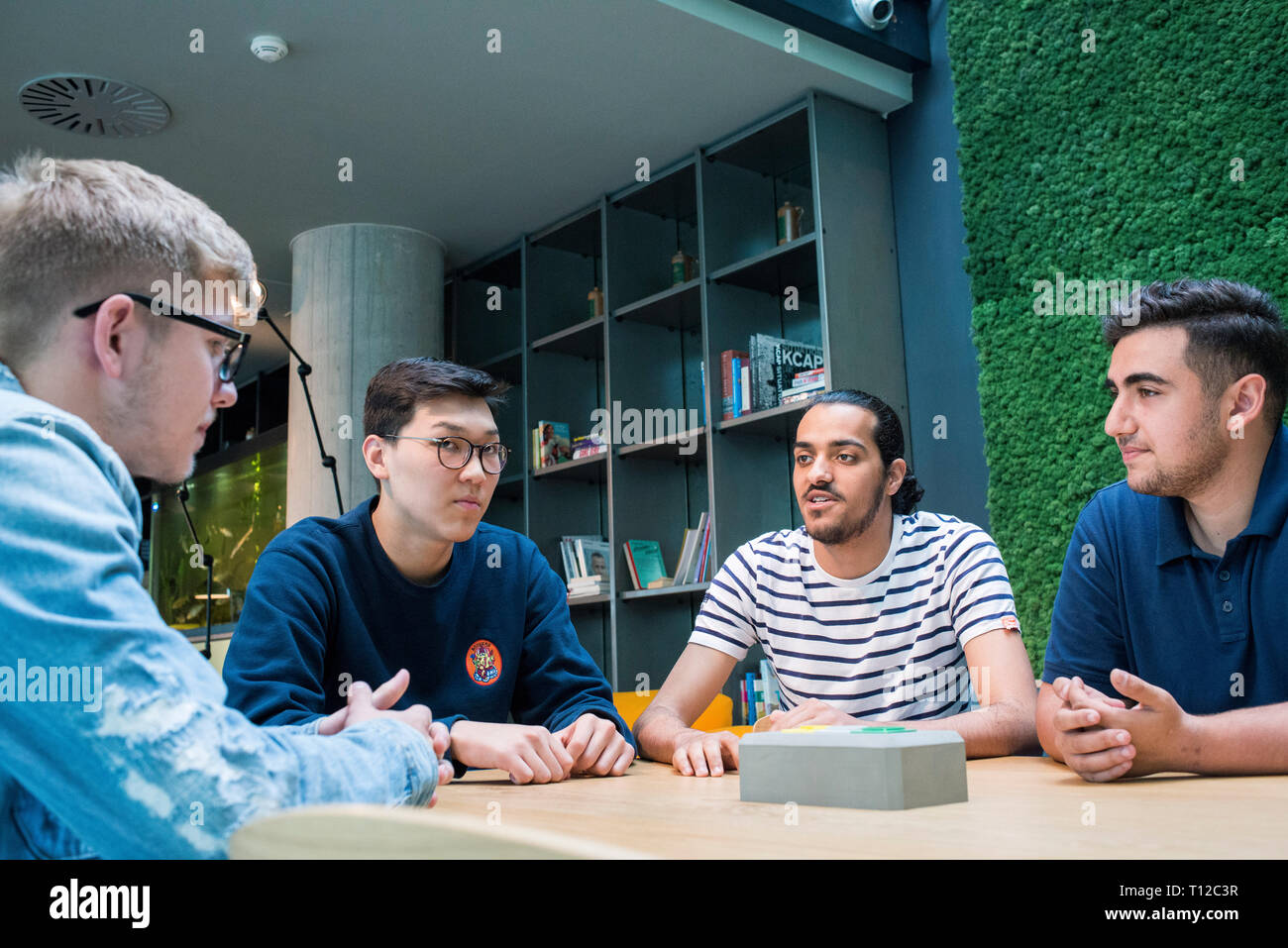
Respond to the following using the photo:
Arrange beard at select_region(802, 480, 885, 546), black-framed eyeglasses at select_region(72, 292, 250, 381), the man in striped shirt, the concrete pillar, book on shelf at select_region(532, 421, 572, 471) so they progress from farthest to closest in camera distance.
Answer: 1. book on shelf at select_region(532, 421, 572, 471)
2. the concrete pillar
3. beard at select_region(802, 480, 885, 546)
4. the man in striped shirt
5. black-framed eyeglasses at select_region(72, 292, 250, 381)

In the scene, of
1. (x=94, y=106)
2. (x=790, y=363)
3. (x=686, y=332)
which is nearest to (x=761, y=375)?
(x=790, y=363)

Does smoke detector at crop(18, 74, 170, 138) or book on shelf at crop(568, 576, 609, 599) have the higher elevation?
smoke detector at crop(18, 74, 170, 138)

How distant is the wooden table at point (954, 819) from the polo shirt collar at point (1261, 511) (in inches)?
19.5

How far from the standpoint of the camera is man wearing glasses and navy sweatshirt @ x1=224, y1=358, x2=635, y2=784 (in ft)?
5.38

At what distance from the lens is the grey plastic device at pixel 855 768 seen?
3.22 feet

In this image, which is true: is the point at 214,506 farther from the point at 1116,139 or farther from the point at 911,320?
the point at 1116,139

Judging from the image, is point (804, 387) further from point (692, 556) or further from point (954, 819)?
point (954, 819)

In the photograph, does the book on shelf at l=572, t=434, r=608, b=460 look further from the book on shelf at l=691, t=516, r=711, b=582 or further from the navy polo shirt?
the navy polo shirt

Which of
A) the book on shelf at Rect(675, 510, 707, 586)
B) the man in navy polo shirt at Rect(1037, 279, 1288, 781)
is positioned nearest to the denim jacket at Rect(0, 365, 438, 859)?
the man in navy polo shirt at Rect(1037, 279, 1288, 781)

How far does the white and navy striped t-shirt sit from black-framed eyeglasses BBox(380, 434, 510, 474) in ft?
1.84

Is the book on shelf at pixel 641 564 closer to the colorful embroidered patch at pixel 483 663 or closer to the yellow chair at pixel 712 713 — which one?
the yellow chair at pixel 712 713

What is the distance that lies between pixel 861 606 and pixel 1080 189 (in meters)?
1.94

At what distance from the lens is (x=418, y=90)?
3.89 meters
